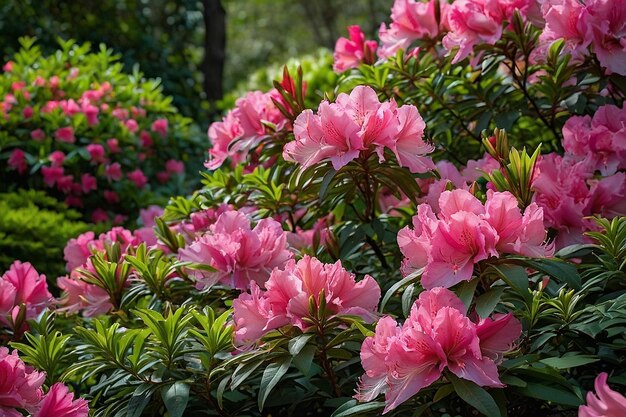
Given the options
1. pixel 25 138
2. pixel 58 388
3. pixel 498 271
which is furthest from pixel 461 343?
pixel 25 138

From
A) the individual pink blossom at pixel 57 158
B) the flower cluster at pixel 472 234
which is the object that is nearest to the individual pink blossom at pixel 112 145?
the individual pink blossom at pixel 57 158

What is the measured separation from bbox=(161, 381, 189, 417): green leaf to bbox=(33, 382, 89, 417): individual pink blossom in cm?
18

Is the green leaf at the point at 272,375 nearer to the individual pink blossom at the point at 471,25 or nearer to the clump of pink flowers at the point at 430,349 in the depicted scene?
the clump of pink flowers at the point at 430,349

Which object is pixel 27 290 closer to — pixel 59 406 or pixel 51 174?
pixel 59 406

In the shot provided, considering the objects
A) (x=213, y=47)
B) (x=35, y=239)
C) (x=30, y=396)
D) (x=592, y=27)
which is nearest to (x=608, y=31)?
(x=592, y=27)

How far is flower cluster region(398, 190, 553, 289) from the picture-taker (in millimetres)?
1734

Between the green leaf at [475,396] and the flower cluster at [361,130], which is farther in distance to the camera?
the flower cluster at [361,130]

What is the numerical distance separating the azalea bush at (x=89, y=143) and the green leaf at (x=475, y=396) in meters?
3.61

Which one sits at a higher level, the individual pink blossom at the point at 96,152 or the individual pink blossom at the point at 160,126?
the individual pink blossom at the point at 96,152

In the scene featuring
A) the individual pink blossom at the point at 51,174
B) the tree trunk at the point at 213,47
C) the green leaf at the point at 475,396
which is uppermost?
the green leaf at the point at 475,396

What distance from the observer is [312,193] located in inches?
99.0

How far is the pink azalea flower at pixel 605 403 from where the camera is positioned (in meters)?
1.35

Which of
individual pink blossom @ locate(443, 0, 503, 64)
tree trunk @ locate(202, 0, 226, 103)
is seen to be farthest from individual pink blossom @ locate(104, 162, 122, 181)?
tree trunk @ locate(202, 0, 226, 103)

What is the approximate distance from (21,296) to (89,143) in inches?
108
